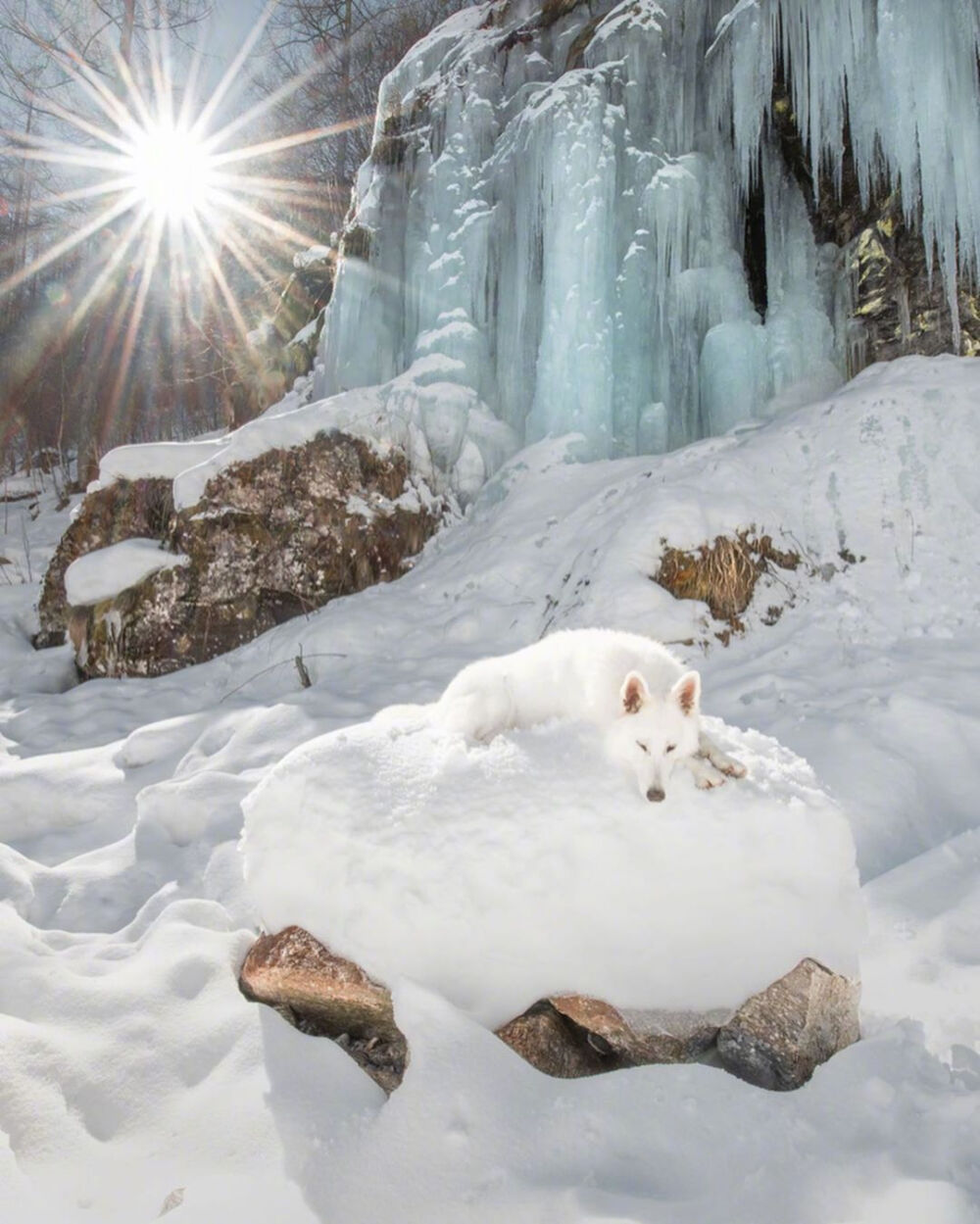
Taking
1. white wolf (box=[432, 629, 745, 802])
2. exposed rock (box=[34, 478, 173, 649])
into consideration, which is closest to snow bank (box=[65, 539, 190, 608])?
exposed rock (box=[34, 478, 173, 649])

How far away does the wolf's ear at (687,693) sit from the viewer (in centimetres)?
228

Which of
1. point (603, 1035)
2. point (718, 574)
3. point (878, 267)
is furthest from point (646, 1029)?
point (878, 267)

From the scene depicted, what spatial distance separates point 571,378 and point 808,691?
4.46 metres

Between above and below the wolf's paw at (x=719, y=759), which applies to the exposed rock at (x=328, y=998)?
below

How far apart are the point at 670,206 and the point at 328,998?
7856mm

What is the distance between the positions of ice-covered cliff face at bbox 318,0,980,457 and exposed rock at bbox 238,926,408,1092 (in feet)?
20.6

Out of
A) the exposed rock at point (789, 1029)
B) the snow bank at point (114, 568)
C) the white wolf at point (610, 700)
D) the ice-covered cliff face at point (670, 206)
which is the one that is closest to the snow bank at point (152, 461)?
the snow bank at point (114, 568)

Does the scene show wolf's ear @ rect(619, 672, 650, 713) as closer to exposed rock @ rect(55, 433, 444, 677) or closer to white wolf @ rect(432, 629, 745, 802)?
white wolf @ rect(432, 629, 745, 802)

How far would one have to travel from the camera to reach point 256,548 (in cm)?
711

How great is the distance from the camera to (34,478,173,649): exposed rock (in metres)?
7.56

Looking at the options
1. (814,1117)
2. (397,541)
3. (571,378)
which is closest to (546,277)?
(571,378)

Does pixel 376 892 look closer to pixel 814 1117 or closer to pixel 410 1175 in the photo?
pixel 410 1175

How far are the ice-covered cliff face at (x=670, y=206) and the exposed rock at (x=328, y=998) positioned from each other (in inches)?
247

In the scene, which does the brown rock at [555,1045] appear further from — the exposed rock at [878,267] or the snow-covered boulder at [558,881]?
the exposed rock at [878,267]
